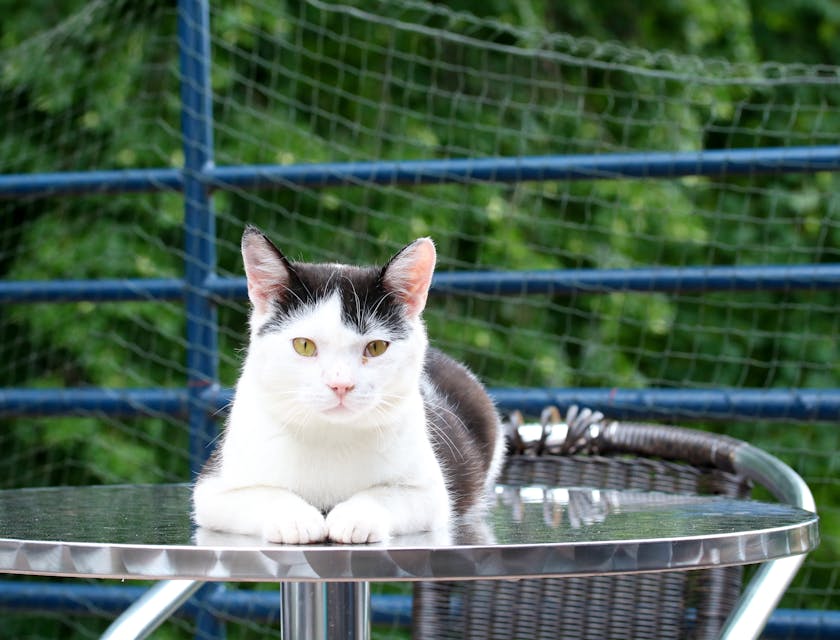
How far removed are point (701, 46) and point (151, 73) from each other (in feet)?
6.15

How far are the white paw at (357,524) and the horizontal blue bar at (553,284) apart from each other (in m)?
1.18

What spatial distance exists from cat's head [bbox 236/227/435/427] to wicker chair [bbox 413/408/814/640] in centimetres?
49

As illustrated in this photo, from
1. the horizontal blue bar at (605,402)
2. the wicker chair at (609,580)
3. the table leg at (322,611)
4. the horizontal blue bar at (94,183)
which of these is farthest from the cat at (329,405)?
the horizontal blue bar at (94,183)

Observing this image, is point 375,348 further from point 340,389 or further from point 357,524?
point 357,524

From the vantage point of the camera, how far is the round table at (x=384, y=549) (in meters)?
0.73

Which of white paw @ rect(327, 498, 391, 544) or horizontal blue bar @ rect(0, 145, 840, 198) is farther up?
horizontal blue bar @ rect(0, 145, 840, 198)

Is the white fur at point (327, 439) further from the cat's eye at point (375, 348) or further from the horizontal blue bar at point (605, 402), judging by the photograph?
the horizontal blue bar at point (605, 402)

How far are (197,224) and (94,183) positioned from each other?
24cm

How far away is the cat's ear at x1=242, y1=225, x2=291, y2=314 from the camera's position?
3.08ft

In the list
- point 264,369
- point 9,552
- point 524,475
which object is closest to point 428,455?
point 264,369

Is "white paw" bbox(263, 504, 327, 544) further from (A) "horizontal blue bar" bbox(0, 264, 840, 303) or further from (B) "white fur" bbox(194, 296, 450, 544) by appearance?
(A) "horizontal blue bar" bbox(0, 264, 840, 303)

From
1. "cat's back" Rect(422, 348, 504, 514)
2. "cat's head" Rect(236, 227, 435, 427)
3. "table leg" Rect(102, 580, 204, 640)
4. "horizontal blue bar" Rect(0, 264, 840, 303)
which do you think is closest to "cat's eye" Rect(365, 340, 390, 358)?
"cat's head" Rect(236, 227, 435, 427)

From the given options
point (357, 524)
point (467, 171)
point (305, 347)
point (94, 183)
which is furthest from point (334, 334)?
point (94, 183)

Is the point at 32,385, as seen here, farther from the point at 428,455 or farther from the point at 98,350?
the point at 428,455
